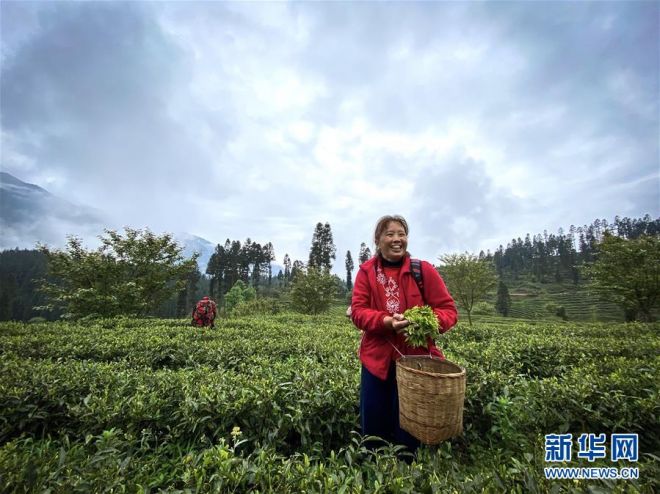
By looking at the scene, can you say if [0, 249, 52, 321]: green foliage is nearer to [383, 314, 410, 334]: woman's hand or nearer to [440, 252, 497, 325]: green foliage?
[440, 252, 497, 325]: green foliage

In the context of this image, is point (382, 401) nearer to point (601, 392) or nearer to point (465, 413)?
point (465, 413)

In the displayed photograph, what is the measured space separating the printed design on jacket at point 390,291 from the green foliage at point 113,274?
Answer: 17.5 meters

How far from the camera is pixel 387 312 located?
103 inches

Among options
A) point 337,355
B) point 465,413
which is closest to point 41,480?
point 465,413

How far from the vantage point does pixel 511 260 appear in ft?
354

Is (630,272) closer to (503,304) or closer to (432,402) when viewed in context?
(432,402)

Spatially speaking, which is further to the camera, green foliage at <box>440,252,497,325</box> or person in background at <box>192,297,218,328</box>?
green foliage at <box>440,252,497,325</box>

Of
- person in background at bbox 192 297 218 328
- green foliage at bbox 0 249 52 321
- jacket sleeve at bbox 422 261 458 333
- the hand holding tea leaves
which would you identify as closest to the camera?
the hand holding tea leaves

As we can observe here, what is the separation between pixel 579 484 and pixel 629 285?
20803 mm

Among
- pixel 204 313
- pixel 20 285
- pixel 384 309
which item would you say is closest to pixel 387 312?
pixel 384 309

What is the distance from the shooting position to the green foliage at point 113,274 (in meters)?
15.9

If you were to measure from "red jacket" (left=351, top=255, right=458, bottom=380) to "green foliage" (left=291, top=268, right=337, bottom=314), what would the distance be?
24.6 metres

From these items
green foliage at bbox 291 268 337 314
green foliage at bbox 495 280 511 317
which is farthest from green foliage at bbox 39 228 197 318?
green foliage at bbox 495 280 511 317

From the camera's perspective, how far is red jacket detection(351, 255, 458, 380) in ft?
8.32
